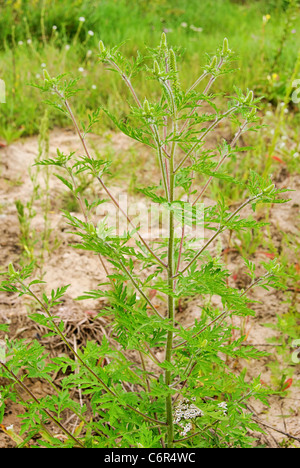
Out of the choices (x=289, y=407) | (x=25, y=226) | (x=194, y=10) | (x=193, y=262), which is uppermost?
(x=194, y=10)

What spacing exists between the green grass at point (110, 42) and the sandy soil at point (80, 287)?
568 millimetres

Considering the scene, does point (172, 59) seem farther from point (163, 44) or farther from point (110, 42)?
point (110, 42)

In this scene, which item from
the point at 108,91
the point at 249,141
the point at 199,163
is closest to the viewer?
the point at 199,163

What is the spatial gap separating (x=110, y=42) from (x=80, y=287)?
350 cm

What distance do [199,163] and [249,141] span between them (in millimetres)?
2800

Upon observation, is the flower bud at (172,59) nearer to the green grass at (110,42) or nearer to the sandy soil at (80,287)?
the sandy soil at (80,287)

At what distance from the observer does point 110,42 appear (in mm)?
5094

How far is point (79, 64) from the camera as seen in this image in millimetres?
4891

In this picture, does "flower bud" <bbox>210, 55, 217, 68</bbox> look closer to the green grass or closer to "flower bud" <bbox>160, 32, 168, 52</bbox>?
"flower bud" <bbox>160, 32, 168, 52</bbox>

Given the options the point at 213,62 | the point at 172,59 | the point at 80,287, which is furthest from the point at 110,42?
the point at 172,59

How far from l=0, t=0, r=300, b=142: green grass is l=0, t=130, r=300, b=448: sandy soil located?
1.86 ft

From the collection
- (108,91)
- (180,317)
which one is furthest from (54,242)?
(108,91)
